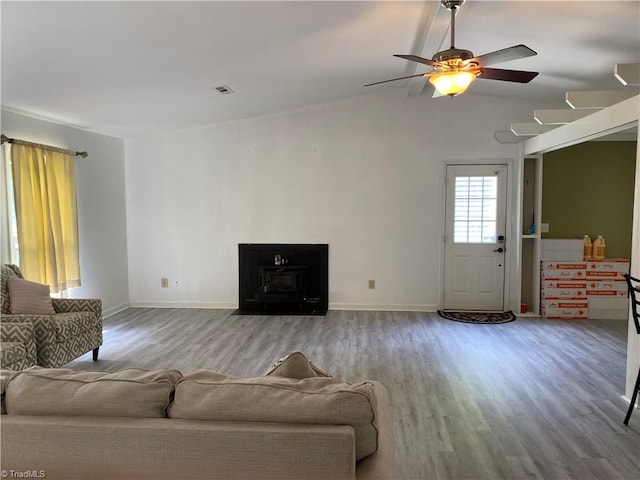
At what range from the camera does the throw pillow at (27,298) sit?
12.2 ft

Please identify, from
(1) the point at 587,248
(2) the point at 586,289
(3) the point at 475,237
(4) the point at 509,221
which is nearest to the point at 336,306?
(3) the point at 475,237

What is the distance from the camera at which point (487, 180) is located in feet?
19.5

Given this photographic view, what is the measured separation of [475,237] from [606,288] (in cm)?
182

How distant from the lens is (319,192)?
20.0ft

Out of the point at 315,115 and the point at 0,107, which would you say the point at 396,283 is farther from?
the point at 0,107

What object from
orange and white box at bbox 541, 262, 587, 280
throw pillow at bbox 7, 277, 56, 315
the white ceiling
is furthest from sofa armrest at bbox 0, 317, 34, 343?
orange and white box at bbox 541, 262, 587, 280

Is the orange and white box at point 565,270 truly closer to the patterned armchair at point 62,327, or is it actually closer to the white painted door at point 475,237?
the white painted door at point 475,237

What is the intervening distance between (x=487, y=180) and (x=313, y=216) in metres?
2.54

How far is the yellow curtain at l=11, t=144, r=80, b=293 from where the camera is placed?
13.6 feet

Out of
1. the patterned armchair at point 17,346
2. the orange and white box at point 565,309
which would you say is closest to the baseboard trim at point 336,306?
the orange and white box at point 565,309

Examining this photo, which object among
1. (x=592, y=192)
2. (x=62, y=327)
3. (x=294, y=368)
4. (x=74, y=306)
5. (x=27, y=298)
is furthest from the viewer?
(x=592, y=192)

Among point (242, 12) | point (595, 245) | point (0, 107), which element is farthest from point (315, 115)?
point (595, 245)

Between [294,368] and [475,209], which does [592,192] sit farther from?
[294,368]

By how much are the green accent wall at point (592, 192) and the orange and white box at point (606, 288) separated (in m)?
0.65
